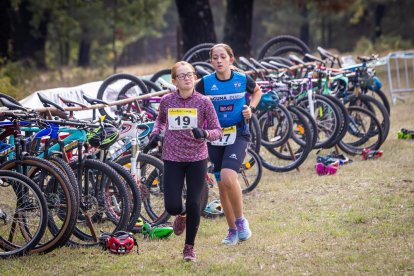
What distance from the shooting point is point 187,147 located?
699 centimetres

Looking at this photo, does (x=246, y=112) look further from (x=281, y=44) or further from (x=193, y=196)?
(x=281, y=44)

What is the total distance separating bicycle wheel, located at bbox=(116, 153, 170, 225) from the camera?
8.42 m

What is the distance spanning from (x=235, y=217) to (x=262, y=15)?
45.4 m

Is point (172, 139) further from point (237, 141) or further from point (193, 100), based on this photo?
point (237, 141)

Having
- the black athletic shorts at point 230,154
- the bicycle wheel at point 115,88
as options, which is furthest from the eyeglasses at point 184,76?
the bicycle wheel at point 115,88

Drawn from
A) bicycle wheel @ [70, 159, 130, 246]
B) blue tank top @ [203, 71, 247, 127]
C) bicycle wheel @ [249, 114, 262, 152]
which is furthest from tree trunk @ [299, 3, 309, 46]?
bicycle wheel @ [70, 159, 130, 246]

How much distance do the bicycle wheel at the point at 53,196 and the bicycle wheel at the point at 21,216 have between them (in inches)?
4.3

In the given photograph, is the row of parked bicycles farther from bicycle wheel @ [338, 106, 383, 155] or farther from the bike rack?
the bike rack

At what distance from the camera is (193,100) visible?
7.04 meters

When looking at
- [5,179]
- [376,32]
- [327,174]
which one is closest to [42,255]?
[5,179]

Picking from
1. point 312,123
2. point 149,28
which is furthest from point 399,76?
point 149,28

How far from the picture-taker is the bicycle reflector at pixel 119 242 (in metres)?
7.41

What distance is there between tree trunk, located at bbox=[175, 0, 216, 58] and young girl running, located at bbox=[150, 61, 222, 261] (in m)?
14.6

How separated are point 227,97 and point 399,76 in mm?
18388
